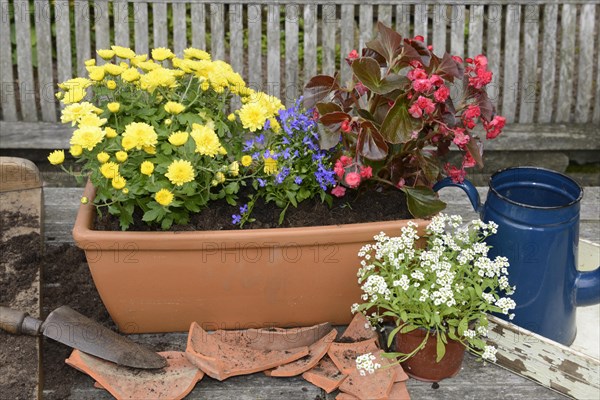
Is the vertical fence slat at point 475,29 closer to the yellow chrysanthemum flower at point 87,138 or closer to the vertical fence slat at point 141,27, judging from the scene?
the vertical fence slat at point 141,27

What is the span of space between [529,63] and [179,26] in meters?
1.46

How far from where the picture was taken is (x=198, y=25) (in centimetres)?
317

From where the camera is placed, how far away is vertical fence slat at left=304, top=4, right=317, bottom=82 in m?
3.14

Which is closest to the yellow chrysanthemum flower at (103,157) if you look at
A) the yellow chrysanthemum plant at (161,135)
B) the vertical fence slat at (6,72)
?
the yellow chrysanthemum plant at (161,135)

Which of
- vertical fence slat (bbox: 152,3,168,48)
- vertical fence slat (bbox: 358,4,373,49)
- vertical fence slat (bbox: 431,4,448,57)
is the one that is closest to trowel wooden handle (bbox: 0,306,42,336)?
vertical fence slat (bbox: 152,3,168,48)

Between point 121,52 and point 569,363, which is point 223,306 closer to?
point 121,52

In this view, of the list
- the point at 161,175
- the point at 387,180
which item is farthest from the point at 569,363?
the point at 161,175

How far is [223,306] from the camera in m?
1.75

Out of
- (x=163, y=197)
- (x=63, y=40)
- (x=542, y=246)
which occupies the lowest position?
(x=542, y=246)

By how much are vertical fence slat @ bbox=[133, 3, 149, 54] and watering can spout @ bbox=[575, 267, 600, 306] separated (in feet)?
6.68

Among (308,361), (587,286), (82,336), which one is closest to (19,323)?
(82,336)

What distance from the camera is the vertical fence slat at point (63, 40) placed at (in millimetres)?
3182

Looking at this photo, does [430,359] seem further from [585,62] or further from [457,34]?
[585,62]

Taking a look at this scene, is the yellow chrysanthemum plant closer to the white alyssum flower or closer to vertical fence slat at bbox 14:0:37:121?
the white alyssum flower
